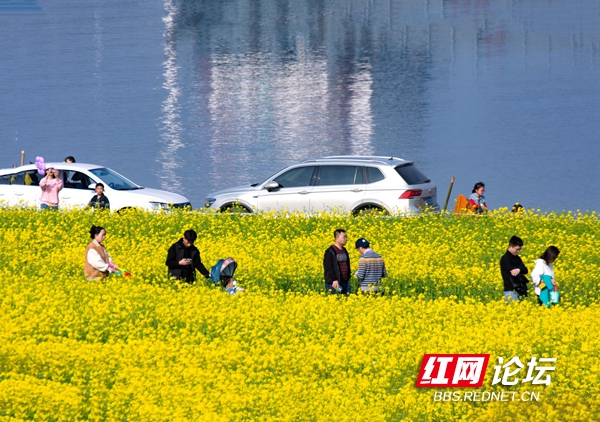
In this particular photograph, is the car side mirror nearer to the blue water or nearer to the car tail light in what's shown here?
the car tail light

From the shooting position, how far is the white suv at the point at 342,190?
24.0 m

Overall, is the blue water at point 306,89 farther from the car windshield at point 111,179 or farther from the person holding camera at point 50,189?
the person holding camera at point 50,189

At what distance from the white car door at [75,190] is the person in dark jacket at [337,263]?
458 inches

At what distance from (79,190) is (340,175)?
7.19 metres

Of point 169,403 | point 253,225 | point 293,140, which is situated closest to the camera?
point 169,403

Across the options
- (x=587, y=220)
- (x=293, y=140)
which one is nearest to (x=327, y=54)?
(x=293, y=140)

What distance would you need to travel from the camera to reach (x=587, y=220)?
24672 millimetres

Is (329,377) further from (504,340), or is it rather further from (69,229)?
(69,229)

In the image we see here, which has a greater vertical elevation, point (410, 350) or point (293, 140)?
point (410, 350)

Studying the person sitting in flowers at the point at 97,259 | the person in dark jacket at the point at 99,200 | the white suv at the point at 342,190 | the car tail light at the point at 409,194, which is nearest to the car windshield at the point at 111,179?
the person in dark jacket at the point at 99,200

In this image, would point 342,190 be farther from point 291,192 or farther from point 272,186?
point 272,186

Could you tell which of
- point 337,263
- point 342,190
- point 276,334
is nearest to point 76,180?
point 342,190

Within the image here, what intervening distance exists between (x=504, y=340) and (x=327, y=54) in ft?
249

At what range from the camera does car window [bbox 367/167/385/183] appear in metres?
24.1
